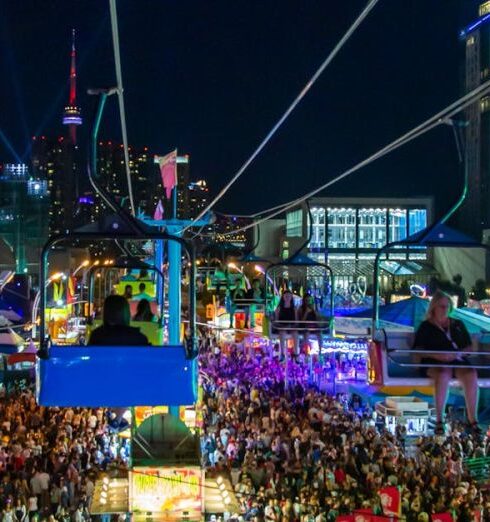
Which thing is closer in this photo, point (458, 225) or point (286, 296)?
point (286, 296)

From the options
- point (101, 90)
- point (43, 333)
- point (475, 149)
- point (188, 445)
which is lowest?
point (188, 445)

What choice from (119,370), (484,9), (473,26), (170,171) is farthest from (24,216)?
(119,370)

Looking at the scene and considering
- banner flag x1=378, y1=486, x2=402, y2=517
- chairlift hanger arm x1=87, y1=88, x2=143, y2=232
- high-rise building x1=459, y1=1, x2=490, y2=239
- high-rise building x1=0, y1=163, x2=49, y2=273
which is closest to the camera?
chairlift hanger arm x1=87, y1=88, x2=143, y2=232

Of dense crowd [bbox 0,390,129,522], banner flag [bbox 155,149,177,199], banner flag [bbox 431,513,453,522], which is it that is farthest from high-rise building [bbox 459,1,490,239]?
banner flag [bbox 431,513,453,522]

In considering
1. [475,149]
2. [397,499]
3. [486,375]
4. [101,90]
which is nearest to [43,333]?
[101,90]

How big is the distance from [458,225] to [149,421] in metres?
82.1

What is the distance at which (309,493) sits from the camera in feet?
36.8

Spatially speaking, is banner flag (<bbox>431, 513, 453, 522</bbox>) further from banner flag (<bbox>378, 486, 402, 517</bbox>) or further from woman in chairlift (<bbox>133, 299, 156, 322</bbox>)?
woman in chairlift (<bbox>133, 299, 156, 322</bbox>)

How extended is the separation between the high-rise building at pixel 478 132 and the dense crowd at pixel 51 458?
6780 centimetres

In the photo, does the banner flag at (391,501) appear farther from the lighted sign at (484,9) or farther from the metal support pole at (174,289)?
the lighted sign at (484,9)

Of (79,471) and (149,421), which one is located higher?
(149,421)

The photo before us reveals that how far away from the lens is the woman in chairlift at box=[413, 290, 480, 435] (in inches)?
226

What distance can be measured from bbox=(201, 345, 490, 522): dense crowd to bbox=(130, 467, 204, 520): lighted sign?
119 centimetres

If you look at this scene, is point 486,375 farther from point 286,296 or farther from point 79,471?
point 79,471
